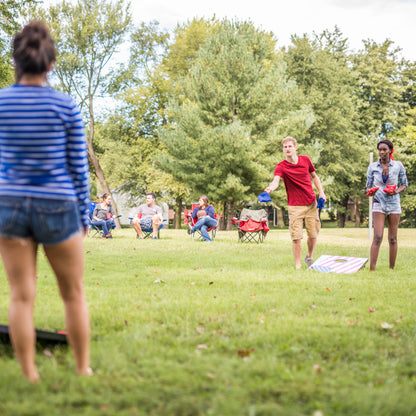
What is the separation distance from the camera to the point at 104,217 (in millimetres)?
14852

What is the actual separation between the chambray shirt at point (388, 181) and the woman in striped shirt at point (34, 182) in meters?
6.35

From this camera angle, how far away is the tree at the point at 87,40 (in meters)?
29.8

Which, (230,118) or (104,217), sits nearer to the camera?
(104,217)

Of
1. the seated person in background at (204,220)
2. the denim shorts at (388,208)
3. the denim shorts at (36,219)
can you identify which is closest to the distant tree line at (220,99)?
the seated person in background at (204,220)

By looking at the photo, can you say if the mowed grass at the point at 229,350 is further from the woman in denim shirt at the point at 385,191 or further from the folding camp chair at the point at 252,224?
the folding camp chair at the point at 252,224

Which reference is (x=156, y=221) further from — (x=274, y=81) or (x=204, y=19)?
(x=204, y=19)

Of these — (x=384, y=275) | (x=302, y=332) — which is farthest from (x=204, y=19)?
(x=302, y=332)

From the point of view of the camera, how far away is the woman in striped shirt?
2.35 m

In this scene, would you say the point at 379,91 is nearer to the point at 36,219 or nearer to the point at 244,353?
the point at 244,353

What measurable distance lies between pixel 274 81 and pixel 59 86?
44.9ft

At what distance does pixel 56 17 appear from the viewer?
1175 inches

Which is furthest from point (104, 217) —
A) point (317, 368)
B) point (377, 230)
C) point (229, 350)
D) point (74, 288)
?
point (74, 288)

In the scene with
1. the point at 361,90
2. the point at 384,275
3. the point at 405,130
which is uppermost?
the point at 361,90

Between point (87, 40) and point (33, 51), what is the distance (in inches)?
1204
